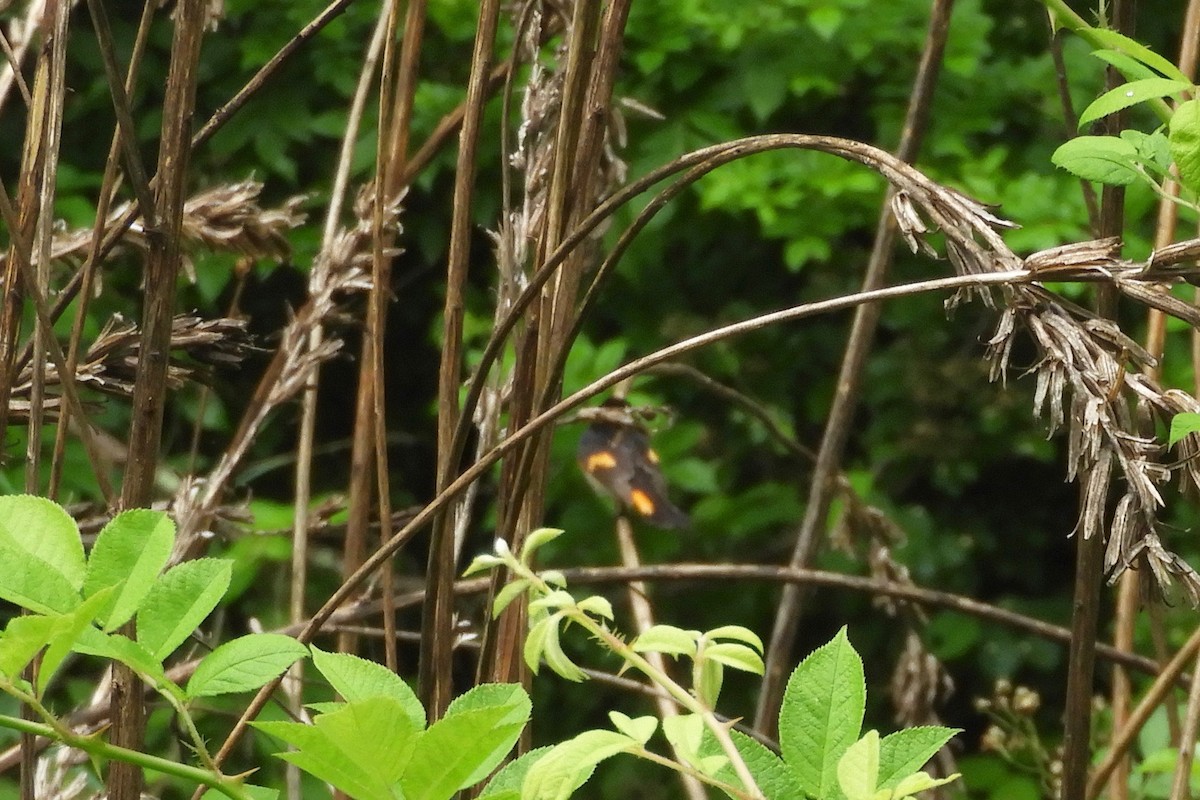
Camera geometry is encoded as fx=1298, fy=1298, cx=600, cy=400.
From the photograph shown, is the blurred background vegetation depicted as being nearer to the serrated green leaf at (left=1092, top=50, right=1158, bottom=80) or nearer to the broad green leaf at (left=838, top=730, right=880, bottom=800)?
the serrated green leaf at (left=1092, top=50, right=1158, bottom=80)

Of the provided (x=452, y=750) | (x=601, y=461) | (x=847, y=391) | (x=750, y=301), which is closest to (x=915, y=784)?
(x=452, y=750)

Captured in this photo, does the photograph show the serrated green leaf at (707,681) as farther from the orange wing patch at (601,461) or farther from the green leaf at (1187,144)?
the orange wing patch at (601,461)

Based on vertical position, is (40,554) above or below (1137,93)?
below

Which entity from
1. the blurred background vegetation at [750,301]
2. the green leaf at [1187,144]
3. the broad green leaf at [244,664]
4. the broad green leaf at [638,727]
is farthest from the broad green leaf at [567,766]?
the blurred background vegetation at [750,301]

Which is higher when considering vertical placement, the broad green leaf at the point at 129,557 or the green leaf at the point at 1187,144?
the green leaf at the point at 1187,144

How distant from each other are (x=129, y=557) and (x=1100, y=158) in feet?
1.32

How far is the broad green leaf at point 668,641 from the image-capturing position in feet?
1.31

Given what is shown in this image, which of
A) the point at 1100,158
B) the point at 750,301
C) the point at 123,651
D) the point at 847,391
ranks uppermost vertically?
the point at 1100,158

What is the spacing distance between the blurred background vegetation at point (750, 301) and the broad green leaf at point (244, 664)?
1.81 meters

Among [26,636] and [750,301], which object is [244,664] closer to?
[26,636]

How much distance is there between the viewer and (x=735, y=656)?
408 millimetres

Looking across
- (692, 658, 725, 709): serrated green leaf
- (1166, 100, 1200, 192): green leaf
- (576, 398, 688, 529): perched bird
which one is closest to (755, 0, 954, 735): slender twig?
(576, 398, 688, 529): perched bird

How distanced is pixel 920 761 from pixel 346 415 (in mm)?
3029

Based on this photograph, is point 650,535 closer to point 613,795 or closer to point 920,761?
A: point 613,795
